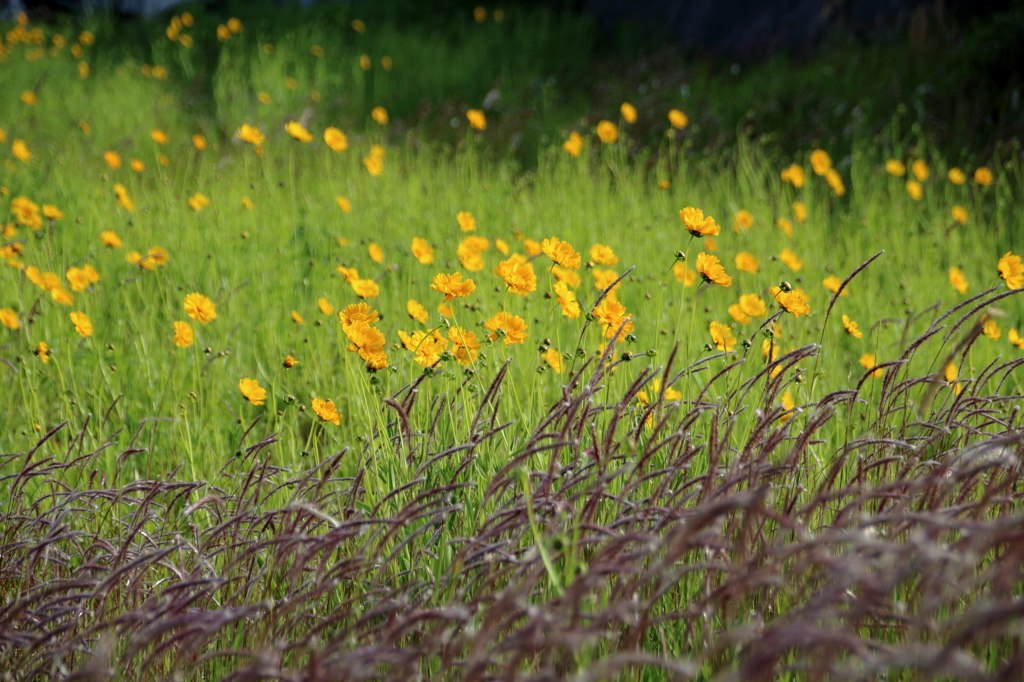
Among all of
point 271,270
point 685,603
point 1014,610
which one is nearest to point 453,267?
point 271,270

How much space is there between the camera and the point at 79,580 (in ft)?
4.25

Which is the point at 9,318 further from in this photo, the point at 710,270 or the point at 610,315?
the point at 710,270

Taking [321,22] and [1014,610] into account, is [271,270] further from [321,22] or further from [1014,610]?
[321,22]

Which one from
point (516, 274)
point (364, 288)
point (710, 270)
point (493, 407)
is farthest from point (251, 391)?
point (710, 270)

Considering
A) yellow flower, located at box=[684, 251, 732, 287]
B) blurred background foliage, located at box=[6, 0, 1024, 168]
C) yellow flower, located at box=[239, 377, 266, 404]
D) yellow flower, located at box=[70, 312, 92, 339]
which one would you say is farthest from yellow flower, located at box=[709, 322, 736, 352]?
blurred background foliage, located at box=[6, 0, 1024, 168]

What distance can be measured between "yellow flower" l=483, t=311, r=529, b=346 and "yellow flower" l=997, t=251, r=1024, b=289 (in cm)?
118

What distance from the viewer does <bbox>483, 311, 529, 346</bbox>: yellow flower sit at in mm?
1778

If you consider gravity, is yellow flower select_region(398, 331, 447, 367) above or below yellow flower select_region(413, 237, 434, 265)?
below

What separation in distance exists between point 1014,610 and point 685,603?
30.0 inches

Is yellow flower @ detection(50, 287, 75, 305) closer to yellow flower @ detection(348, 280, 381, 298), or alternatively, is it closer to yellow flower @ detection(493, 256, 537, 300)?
yellow flower @ detection(348, 280, 381, 298)

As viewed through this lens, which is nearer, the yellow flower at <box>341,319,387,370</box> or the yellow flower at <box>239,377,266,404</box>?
the yellow flower at <box>341,319,387,370</box>

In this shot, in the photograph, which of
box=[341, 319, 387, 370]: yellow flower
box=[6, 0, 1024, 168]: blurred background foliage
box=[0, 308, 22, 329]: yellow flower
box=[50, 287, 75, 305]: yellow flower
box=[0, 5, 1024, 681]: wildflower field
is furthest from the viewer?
box=[6, 0, 1024, 168]: blurred background foliage

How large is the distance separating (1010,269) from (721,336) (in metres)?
0.76

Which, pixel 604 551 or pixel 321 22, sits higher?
pixel 321 22
